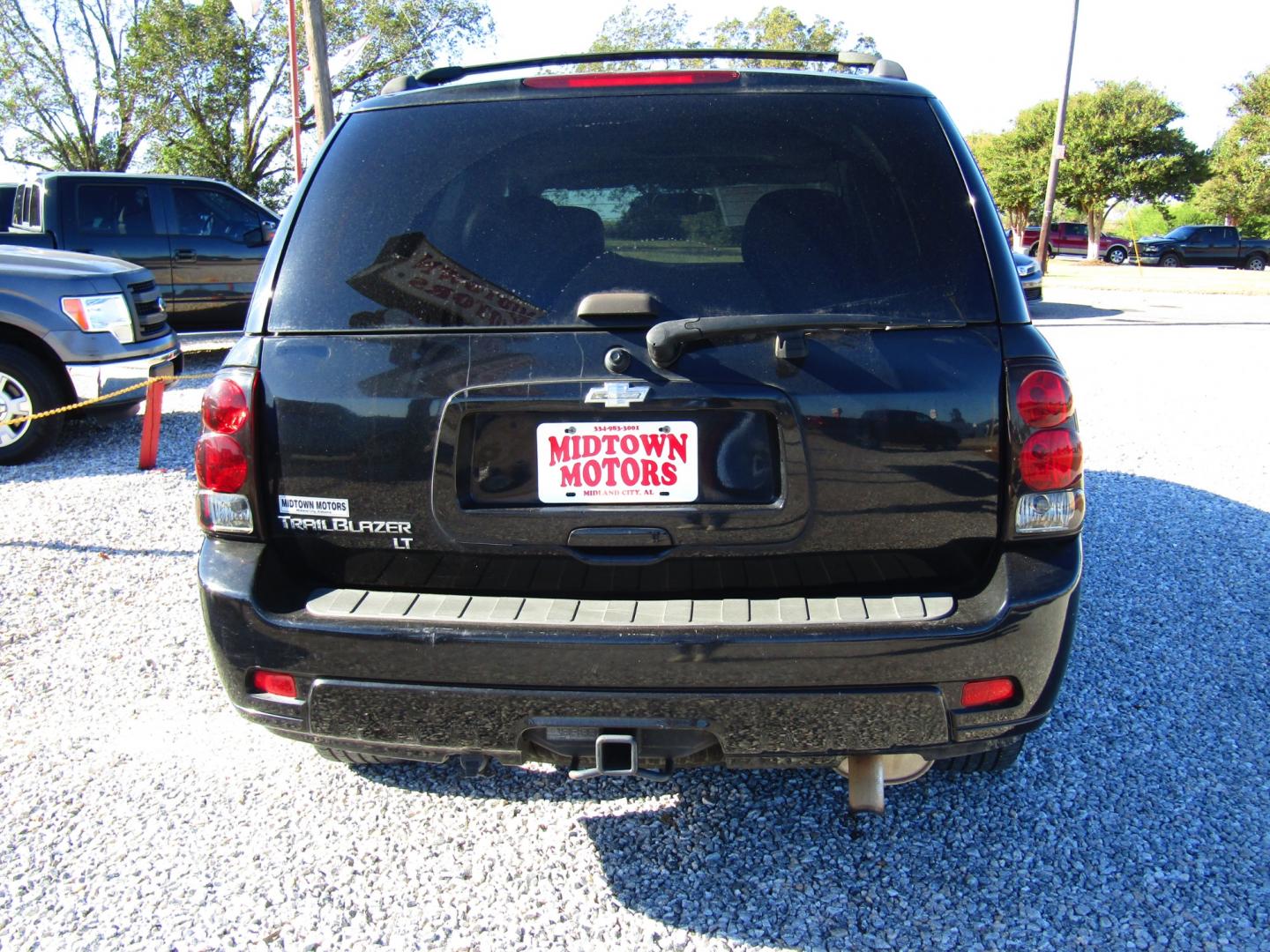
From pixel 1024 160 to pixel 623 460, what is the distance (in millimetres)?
51492

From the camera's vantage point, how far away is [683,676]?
2035 mm

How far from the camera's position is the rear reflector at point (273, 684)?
2191mm

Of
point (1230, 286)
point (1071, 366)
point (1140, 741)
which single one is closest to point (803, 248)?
point (1140, 741)

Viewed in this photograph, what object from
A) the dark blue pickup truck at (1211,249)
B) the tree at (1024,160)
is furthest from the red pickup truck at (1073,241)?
the dark blue pickup truck at (1211,249)

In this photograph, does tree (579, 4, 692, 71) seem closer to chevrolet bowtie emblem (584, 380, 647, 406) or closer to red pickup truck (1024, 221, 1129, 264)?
red pickup truck (1024, 221, 1129, 264)

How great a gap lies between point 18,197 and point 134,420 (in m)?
4.97

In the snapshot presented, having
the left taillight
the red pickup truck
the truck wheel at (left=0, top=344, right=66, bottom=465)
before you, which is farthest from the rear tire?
the red pickup truck

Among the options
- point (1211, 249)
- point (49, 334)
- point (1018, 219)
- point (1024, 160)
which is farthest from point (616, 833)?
point (1018, 219)

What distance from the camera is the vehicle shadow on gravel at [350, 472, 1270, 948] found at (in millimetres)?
2299

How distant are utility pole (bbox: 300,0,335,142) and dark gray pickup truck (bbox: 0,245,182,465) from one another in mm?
6831

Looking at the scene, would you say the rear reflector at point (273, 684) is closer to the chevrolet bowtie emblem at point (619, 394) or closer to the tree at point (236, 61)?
the chevrolet bowtie emblem at point (619, 394)

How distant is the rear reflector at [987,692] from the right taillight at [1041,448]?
1.11 feet

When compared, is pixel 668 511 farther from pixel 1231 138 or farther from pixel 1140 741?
pixel 1231 138

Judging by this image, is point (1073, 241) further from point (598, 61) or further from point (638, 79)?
point (638, 79)
